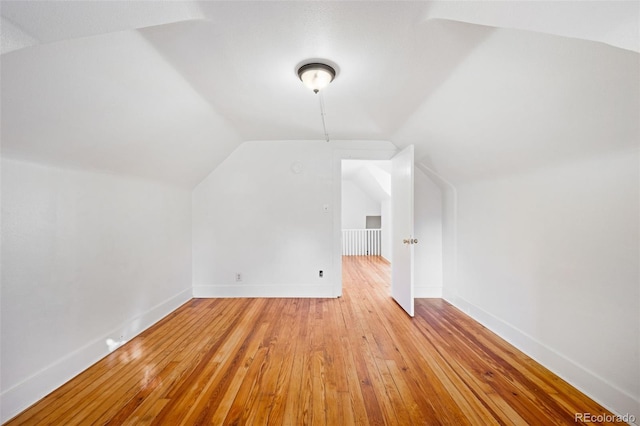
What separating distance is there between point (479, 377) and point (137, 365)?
2.55m

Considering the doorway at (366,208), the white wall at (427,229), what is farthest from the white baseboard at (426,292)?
the doorway at (366,208)

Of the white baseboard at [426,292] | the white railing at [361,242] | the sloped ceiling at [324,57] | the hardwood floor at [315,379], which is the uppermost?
the sloped ceiling at [324,57]

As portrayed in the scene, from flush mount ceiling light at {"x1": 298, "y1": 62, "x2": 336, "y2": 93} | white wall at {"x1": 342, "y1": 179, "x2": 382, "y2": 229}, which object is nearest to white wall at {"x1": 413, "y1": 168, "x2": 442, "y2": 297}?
flush mount ceiling light at {"x1": 298, "y1": 62, "x2": 336, "y2": 93}

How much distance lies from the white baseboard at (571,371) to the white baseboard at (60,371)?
3481 millimetres

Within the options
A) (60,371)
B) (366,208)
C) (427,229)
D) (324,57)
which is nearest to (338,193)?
(427,229)

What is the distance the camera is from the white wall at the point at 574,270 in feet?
4.57

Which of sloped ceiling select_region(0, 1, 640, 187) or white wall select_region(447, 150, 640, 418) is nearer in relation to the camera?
sloped ceiling select_region(0, 1, 640, 187)

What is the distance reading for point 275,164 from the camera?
3461mm

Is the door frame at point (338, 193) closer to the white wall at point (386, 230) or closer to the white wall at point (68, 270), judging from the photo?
the white wall at point (68, 270)

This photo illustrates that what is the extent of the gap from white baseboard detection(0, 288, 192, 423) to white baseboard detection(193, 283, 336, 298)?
897 millimetres

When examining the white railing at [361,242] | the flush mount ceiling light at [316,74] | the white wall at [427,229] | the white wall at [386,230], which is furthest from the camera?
the white railing at [361,242]

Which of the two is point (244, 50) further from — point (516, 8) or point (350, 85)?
point (516, 8)

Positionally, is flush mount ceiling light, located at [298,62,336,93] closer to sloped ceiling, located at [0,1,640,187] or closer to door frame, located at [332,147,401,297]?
sloped ceiling, located at [0,1,640,187]

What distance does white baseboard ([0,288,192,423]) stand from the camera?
1.41 meters
